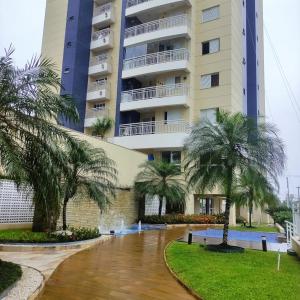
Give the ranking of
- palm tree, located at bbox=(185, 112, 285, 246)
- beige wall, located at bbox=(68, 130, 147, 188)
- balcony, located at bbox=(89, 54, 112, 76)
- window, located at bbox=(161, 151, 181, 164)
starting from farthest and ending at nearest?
balcony, located at bbox=(89, 54, 112, 76)
window, located at bbox=(161, 151, 181, 164)
beige wall, located at bbox=(68, 130, 147, 188)
palm tree, located at bbox=(185, 112, 285, 246)

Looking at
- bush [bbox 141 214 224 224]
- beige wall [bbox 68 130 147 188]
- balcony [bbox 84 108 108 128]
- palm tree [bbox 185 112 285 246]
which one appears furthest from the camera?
balcony [bbox 84 108 108 128]

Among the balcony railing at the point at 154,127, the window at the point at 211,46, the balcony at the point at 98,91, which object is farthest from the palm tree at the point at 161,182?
the window at the point at 211,46

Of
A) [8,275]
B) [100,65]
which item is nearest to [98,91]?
[100,65]

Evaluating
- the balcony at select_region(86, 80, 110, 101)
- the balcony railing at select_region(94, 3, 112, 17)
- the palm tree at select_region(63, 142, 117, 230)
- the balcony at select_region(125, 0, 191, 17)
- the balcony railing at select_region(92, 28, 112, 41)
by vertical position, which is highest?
the balcony railing at select_region(94, 3, 112, 17)

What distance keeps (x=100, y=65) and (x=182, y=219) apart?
17054 millimetres

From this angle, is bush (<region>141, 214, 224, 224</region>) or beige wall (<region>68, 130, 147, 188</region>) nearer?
beige wall (<region>68, 130, 147, 188</region>)

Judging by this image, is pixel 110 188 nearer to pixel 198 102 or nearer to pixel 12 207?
pixel 12 207

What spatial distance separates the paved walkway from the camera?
7809mm

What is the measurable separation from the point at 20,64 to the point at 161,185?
17788 millimetres

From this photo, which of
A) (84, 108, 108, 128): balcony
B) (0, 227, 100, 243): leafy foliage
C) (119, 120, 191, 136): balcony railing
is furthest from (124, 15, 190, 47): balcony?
(0, 227, 100, 243): leafy foliage

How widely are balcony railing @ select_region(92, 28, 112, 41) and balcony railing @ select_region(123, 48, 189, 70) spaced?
4.04 metres

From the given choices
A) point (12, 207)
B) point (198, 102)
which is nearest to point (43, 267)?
point (12, 207)

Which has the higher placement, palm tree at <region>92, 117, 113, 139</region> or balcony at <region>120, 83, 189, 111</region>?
balcony at <region>120, 83, 189, 111</region>

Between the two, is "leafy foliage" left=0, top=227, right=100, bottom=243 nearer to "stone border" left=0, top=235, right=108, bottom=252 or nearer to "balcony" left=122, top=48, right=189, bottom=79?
"stone border" left=0, top=235, right=108, bottom=252
